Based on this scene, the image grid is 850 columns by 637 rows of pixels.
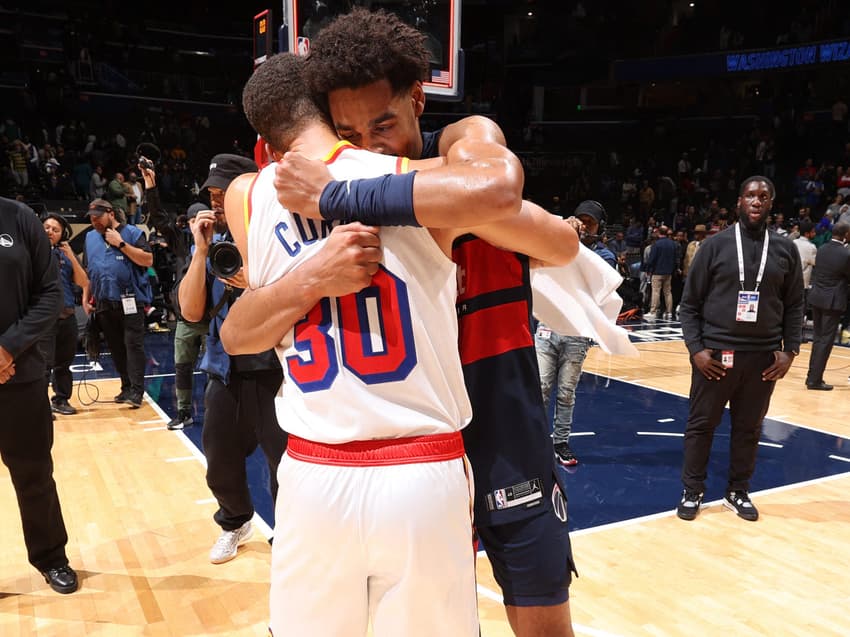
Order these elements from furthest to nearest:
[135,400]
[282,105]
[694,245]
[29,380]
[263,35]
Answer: [694,245]
[135,400]
[263,35]
[29,380]
[282,105]

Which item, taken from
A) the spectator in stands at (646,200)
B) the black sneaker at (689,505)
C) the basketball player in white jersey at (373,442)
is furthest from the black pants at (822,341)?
the spectator in stands at (646,200)

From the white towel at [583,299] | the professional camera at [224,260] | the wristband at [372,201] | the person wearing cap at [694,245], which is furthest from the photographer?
the person wearing cap at [694,245]

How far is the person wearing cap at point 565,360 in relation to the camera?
5289mm

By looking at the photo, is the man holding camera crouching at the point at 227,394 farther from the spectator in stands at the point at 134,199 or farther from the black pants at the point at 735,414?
the spectator in stands at the point at 134,199

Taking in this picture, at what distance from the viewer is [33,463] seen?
337 centimetres

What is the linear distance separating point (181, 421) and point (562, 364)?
3435mm

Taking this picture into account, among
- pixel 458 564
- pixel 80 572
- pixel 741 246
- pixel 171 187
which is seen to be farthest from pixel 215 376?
pixel 171 187

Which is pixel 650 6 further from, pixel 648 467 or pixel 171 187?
pixel 648 467

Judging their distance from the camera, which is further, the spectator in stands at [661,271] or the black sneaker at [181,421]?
the spectator in stands at [661,271]

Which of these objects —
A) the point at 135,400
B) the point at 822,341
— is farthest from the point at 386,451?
the point at 822,341

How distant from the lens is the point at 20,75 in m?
18.2

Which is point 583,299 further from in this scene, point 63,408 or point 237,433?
point 63,408

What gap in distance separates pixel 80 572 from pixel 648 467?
3860 mm

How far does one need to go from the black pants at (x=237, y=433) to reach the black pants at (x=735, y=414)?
264cm
